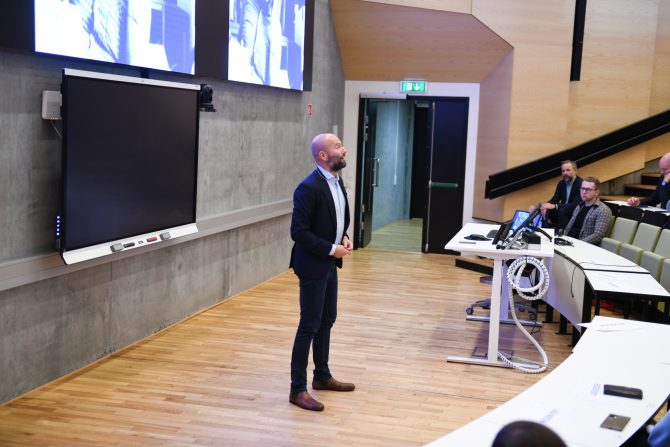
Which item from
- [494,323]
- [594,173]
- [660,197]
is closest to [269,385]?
[494,323]

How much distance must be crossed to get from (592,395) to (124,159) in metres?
3.65

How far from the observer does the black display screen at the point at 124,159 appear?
502 centimetres

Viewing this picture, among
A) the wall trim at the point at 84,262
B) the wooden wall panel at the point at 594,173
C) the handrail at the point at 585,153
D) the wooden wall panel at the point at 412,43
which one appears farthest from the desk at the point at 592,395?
the wooden wall panel at the point at 412,43

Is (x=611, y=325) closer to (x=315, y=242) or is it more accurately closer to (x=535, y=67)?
(x=315, y=242)

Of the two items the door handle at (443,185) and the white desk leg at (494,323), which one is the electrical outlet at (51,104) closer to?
the white desk leg at (494,323)

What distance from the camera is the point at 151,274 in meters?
6.49

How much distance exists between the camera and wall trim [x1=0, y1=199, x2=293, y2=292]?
15.5 feet

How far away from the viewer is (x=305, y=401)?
16.4 ft

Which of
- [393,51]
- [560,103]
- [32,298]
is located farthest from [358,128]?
[32,298]

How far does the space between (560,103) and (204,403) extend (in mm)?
7278

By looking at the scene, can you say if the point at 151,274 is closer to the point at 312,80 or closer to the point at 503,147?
the point at 312,80

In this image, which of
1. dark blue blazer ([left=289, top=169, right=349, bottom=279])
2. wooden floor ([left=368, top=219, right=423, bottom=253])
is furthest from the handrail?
dark blue blazer ([left=289, top=169, right=349, bottom=279])

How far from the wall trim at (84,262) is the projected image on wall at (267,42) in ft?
4.48

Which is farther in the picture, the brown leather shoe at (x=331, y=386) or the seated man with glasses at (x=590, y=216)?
the seated man with glasses at (x=590, y=216)
